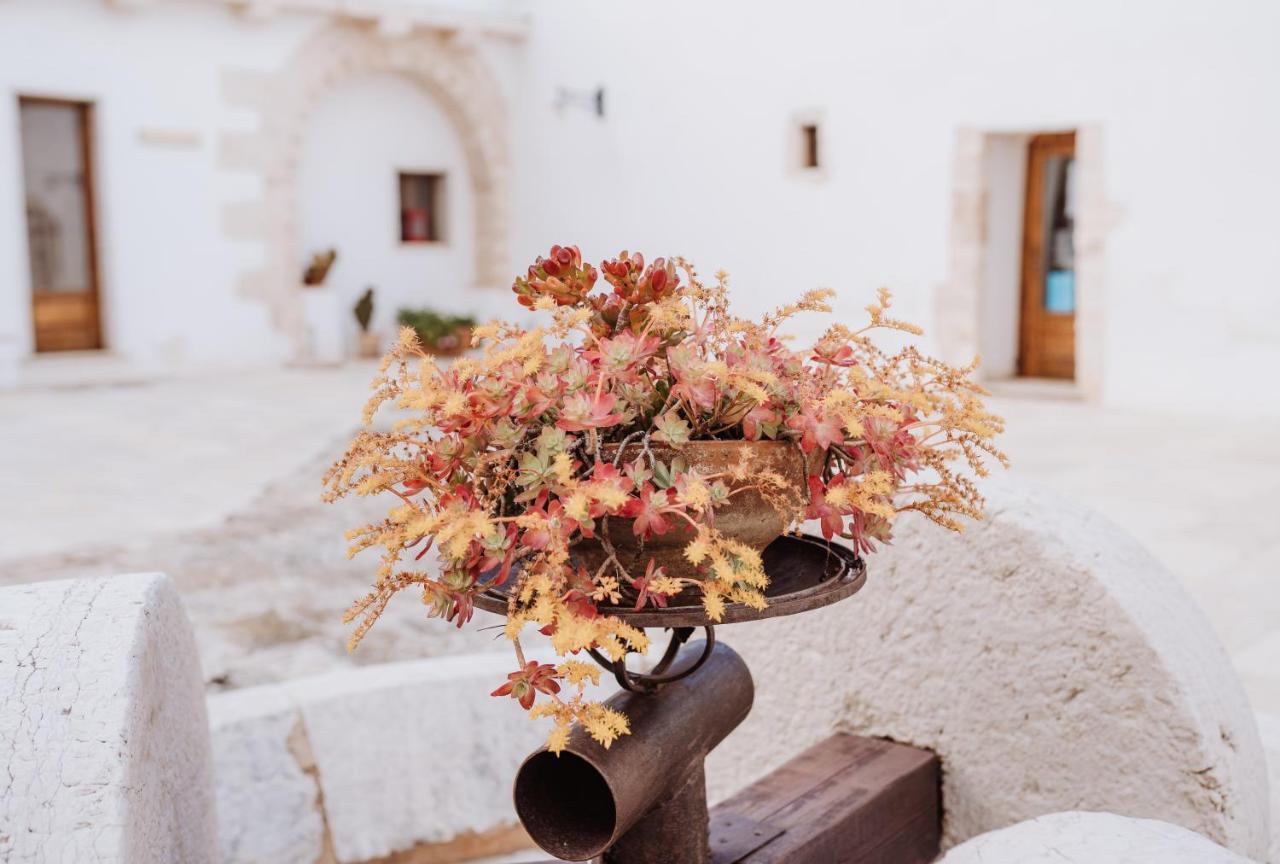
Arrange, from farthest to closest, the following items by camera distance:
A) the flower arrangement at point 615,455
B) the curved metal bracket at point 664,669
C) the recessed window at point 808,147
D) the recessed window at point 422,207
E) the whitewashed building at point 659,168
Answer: the recessed window at point 422,207 → the recessed window at point 808,147 → the whitewashed building at point 659,168 → the curved metal bracket at point 664,669 → the flower arrangement at point 615,455

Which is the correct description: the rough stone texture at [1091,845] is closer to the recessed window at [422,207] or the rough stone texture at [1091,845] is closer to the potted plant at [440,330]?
the potted plant at [440,330]

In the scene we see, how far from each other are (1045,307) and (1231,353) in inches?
70.1

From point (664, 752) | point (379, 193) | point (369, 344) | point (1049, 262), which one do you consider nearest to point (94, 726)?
point (664, 752)

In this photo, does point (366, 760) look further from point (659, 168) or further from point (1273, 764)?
point (659, 168)

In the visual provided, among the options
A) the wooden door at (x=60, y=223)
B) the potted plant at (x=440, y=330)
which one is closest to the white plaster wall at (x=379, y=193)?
the potted plant at (x=440, y=330)

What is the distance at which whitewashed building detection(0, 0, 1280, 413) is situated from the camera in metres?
7.98

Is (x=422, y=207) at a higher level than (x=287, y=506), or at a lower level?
higher

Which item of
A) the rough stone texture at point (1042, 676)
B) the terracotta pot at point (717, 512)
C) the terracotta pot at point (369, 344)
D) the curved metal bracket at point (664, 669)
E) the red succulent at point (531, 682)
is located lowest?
the terracotta pot at point (369, 344)

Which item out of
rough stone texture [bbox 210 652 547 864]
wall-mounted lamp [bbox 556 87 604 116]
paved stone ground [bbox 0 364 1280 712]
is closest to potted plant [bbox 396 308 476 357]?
wall-mounted lamp [bbox 556 87 604 116]

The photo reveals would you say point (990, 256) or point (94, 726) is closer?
point (94, 726)

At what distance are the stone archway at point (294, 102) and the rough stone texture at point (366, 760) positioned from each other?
912cm

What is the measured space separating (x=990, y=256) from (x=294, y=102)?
591 cm

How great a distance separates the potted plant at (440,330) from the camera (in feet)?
38.3

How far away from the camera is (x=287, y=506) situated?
568cm
